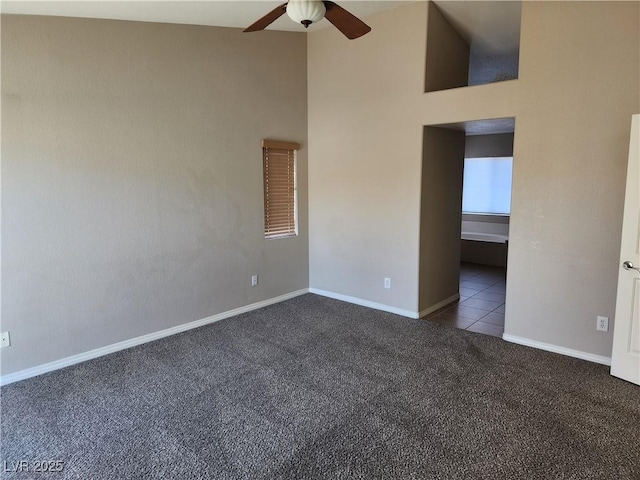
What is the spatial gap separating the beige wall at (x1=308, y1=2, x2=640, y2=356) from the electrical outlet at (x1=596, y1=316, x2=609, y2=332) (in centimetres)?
4

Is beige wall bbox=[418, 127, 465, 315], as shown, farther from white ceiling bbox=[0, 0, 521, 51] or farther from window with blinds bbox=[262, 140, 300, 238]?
window with blinds bbox=[262, 140, 300, 238]

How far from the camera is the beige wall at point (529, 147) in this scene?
313cm

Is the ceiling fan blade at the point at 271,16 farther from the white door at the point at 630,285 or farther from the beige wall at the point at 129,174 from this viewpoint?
the white door at the point at 630,285

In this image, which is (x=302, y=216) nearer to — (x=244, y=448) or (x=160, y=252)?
(x=160, y=252)

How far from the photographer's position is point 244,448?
2295mm

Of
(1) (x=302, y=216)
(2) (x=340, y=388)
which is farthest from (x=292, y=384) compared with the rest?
(1) (x=302, y=216)

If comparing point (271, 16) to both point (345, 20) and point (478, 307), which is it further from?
point (478, 307)

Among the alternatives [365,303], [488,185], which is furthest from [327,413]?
[488,185]

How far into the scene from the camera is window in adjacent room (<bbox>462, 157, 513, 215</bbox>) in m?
7.51

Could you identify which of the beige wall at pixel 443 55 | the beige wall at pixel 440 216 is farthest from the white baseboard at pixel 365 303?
→ the beige wall at pixel 443 55

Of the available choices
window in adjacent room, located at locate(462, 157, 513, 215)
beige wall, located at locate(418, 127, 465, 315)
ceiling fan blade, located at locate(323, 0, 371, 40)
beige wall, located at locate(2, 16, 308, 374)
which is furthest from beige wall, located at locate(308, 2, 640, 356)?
window in adjacent room, located at locate(462, 157, 513, 215)

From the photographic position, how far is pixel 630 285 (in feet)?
9.70

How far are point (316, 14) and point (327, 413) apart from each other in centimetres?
242

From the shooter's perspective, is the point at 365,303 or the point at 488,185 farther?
the point at 488,185
